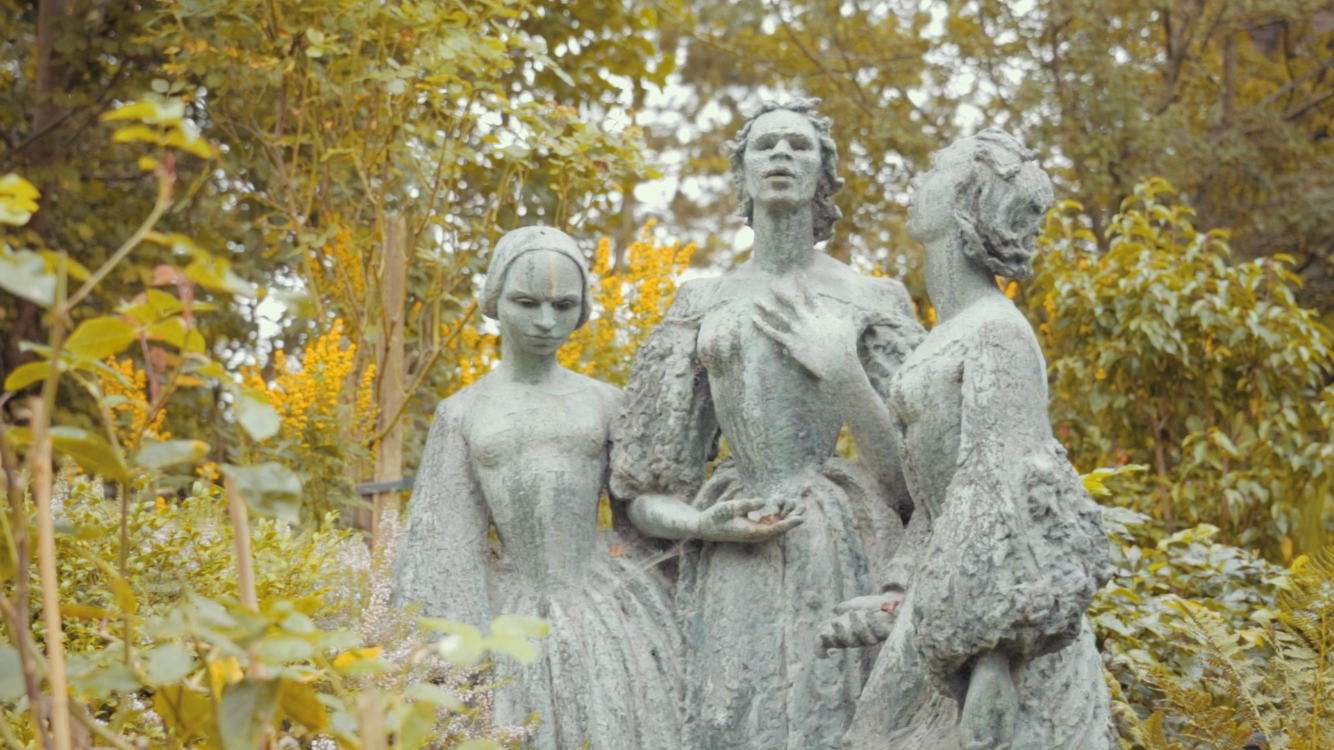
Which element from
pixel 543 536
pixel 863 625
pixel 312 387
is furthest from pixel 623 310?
pixel 863 625

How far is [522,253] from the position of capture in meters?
5.07

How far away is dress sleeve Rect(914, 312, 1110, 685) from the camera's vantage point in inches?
147

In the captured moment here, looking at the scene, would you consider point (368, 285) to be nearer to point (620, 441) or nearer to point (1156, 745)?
point (620, 441)

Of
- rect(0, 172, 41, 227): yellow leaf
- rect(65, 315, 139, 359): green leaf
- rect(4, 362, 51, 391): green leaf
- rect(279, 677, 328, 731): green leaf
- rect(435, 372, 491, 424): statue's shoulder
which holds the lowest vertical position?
rect(279, 677, 328, 731): green leaf

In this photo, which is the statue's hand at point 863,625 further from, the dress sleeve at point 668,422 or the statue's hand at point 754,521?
the dress sleeve at point 668,422

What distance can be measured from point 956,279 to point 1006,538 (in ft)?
2.66

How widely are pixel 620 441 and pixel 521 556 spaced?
1.50 feet

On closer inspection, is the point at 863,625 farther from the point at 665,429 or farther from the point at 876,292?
the point at 876,292

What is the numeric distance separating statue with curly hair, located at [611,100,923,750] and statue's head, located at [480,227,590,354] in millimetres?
283

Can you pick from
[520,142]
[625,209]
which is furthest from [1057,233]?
[625,209]

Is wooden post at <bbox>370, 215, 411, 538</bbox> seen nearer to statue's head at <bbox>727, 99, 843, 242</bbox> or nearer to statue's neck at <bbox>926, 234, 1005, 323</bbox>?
statue's head at <bbox>727, 99, 843, 242</bbox>

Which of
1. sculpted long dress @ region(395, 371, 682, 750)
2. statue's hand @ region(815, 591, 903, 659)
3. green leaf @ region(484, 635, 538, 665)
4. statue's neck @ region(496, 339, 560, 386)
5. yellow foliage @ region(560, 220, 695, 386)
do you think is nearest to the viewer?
green leaf @ region(484, 635, 538, 665)

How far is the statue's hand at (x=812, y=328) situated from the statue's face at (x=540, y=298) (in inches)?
22.8

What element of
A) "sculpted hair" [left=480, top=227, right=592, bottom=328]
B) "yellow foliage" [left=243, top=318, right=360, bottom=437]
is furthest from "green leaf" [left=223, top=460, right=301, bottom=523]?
"yellow foliage" [left=243, top=318, right=360, bottom=437]
